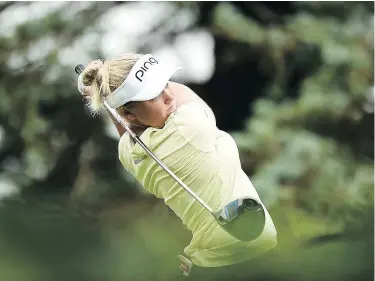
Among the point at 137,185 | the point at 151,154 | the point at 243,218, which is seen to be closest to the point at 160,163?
the point at 151,154

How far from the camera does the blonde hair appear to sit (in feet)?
3.30

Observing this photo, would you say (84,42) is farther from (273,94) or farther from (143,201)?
(273,94)

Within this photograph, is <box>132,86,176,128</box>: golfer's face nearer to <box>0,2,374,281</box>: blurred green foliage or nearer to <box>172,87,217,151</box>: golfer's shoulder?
<box>172,87,217,151</box>: golfer's shoulder

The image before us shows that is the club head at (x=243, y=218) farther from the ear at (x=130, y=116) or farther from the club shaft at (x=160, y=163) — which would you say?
the ear at (x=130, y=116)

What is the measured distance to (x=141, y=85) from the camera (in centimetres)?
101

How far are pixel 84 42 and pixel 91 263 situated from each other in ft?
1.26

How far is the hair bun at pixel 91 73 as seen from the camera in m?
1.01

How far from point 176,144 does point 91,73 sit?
0.12 m

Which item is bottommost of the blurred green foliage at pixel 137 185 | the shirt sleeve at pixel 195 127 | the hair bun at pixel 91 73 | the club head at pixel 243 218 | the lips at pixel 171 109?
the blurred green foliage at pixel 137 185

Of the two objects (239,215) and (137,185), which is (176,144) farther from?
(137,185)

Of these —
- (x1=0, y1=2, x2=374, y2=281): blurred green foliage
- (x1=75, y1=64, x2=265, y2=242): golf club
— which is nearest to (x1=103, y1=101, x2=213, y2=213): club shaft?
(x1=75, y1=64, x2=265, y2=242): golf club

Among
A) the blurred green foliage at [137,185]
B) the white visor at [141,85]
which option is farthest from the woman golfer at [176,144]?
A: the blurred green foliage at [137,185]

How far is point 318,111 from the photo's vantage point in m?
1.84

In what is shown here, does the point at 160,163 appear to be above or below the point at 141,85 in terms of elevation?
below
